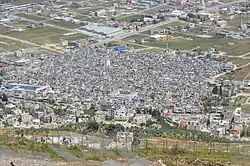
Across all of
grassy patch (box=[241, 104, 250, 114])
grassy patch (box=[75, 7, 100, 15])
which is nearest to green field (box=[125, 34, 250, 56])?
grassy patch (box=[75, 7, 100, 15])

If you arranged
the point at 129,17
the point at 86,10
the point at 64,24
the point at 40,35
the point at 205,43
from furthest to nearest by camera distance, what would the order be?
the point at 86,10 → the point at 129,17 → the point at 64,24 → the point at 40,35 → the point at 205,43

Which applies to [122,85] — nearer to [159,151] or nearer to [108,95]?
[108,95]

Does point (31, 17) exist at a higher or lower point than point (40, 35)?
higher

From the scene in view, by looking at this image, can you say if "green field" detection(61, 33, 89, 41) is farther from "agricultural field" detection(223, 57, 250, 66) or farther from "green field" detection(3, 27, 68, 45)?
"agricultural field" detection(223, 57, 250, 66)

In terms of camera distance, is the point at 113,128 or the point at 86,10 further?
the point at 86,10

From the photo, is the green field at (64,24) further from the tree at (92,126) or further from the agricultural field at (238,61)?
the tree at (92,126)

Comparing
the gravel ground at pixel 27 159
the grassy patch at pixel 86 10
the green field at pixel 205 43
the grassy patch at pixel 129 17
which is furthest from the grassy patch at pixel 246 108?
the grassy patch at pixel 86 10

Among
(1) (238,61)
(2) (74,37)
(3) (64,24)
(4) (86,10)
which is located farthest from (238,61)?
(4) (86,10)

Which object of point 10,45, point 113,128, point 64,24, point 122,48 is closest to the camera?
point 113,128

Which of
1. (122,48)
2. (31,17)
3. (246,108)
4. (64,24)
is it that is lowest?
(246,108)

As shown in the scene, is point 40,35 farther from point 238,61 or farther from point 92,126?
point 92,126
